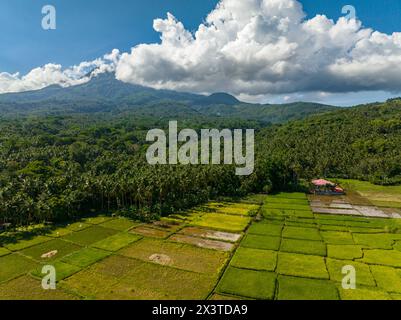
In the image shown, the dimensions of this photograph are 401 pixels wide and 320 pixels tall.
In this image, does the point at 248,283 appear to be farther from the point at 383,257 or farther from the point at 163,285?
the point at 383,257

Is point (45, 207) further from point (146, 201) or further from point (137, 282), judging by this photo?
point (137, 282)

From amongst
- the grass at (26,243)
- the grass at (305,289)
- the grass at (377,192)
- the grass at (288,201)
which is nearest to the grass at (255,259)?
the grass at (305,289)

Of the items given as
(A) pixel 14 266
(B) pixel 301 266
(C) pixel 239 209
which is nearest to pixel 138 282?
(A) pixel 14 266

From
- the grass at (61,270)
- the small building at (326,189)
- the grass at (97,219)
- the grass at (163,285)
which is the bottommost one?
the grass at (163,285)

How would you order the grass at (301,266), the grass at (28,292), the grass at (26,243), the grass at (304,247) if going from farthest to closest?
the grass at (26,243) < the grass at (304,247) < the grass at (301,266) < the grass at (28,292)

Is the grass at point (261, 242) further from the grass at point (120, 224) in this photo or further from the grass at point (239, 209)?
the grass at point (120, 224)

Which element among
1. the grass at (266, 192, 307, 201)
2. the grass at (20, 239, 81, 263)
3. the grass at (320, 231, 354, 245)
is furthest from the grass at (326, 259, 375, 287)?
the grass at (266, 192, 307, 201)
